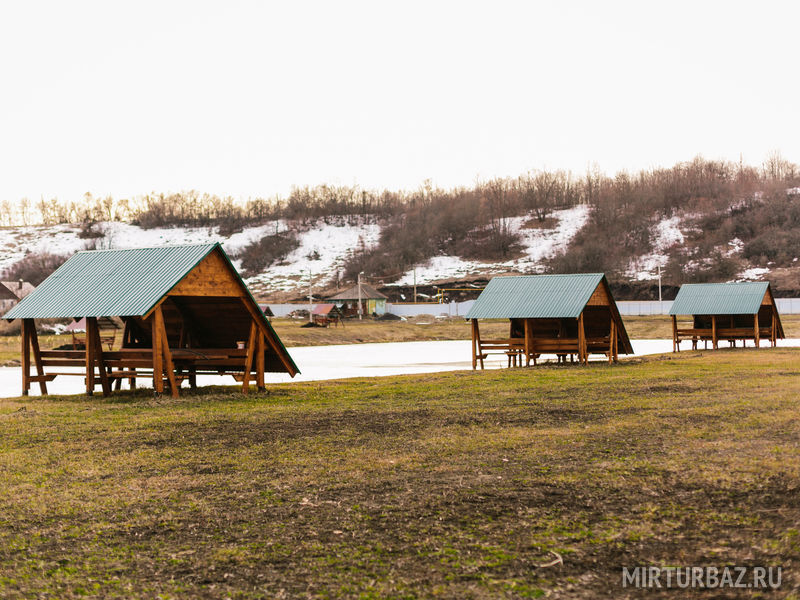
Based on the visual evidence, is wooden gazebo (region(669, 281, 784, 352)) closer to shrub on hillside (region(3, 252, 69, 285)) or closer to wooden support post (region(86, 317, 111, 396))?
wooden support post (region(86, 317, 111, 396))

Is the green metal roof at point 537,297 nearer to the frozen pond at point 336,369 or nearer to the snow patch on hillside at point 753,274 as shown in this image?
the frozen pond at point 336,369

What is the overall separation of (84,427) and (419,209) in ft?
501

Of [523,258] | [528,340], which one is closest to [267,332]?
[528,340]

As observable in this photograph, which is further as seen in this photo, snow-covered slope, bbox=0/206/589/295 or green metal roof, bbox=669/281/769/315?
snow-covered slope, bbox=0/206/589/295

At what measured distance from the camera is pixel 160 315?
686 inches

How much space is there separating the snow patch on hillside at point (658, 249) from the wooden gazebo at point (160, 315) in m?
103

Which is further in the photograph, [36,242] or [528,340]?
[36,242]

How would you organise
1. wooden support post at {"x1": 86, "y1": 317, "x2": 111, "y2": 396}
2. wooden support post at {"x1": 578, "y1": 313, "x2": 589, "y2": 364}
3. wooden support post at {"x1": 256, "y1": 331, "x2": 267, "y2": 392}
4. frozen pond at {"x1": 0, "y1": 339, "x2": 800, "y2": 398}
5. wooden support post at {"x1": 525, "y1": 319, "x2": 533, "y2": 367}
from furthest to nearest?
wooden support post at {"x1": 525, "y1": 319, "x2": 533, "y2": 367} → wooden support post at {"x1": 578, "y1": 313, "x2": 589, "y2": 364} → frozen pond at {"x1": 0, "y1": 339, "x2": 800, "y2": 398} → wooden support post at {"x1": 256, "y1": 331, "x2": 267, "y2": 392} → wooden support post at {"x1": 86, "y1": 317, "x2": 111, "y2": 396}

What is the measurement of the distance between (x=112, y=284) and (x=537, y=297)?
14754 mm

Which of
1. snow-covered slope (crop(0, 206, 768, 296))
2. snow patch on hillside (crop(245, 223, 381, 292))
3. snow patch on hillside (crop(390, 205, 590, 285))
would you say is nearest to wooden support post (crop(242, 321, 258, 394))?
snow-covered slope (crop(0, 206, 768, 296))

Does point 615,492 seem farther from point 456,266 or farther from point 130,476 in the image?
point 456,266

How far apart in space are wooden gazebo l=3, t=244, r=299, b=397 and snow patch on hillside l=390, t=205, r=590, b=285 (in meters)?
108

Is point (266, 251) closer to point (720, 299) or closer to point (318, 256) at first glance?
point (318, 256)

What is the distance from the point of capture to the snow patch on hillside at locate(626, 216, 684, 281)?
121 meters
